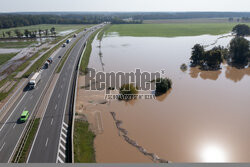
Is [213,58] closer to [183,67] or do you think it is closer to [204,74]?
[204,74]

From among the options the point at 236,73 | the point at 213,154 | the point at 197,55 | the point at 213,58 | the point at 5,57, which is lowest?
the point at 213,154

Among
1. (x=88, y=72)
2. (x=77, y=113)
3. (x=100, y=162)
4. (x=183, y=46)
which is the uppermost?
(x=183, y=46)

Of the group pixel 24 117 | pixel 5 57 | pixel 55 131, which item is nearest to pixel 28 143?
pixel 55 131

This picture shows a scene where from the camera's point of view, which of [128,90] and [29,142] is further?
[128,90]

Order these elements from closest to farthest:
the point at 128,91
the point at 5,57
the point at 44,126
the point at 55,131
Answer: the point at 55,131 < the point at 44,126 < the point at 128,91 < the point at 5,57

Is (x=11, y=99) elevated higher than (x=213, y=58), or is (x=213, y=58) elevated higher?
(x=213, y=58)

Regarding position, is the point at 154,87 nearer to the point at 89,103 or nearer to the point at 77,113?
the point at 89,103

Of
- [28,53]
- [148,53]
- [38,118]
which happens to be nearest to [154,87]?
[38,118]

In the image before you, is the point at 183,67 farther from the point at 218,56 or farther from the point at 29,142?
the point at 29,142

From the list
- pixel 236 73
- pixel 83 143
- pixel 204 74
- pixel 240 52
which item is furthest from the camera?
pixel 240 52
